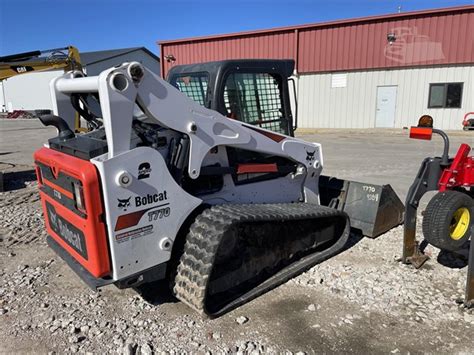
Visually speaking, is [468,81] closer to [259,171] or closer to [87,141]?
[259,171]

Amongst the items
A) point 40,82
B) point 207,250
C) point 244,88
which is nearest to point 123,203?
point 207,250

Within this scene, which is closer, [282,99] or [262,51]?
[282,99]

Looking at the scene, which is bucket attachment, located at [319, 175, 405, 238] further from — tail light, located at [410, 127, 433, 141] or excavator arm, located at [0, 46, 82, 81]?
excavator arm, located at [0, 46, 82, 81]

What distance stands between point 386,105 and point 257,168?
610 inches

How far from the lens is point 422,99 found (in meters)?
17.1

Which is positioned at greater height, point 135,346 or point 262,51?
point 262,51

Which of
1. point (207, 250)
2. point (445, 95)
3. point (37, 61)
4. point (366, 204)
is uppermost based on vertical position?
point (37, 61)

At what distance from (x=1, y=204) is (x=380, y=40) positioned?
16.1 metres

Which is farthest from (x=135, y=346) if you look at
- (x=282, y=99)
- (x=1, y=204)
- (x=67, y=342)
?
A: (x=1, y=204)

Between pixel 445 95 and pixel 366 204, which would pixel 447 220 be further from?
pixel 445 95

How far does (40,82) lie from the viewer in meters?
42.5

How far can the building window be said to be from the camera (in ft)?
54.4

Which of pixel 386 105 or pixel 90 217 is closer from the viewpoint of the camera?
pixel 90 217

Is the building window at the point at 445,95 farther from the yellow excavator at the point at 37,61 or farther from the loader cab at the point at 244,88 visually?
the loader cab at the point at 244,88
